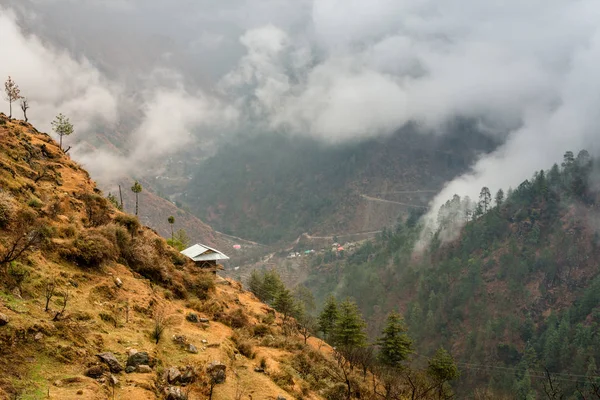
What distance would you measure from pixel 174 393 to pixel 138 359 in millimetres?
2359

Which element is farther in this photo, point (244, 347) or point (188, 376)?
point (244, 347)

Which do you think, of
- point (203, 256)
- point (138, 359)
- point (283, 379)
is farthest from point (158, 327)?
point (203, 256)

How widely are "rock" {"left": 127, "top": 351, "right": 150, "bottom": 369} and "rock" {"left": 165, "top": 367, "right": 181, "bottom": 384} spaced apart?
958mm

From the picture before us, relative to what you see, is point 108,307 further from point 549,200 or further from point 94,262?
point 549,200

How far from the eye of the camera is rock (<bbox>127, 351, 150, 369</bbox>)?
16375 mm

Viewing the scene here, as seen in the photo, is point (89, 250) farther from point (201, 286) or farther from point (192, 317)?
point (201, 286)

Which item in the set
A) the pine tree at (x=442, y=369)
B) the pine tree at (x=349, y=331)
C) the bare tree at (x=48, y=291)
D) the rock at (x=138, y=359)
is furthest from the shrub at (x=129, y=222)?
the pine tree at (x=442, y=369)

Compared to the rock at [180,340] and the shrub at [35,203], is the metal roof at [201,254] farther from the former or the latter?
the rock at [180,340]

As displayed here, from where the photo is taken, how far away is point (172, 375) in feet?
55.0

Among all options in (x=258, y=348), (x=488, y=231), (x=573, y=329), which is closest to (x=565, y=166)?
(x=488, y=231)

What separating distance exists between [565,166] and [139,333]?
204 metres

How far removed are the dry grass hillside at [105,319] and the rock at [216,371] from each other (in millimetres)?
53

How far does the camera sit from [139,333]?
1942 centimetres

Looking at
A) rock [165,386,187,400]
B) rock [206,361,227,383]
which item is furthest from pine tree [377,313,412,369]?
rock [165,386,187,400]
